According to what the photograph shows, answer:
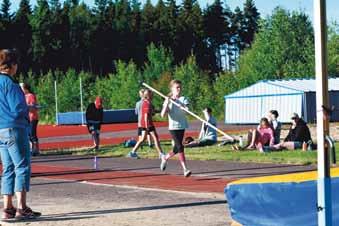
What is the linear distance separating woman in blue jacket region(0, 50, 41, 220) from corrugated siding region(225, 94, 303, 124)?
3717 centimetres

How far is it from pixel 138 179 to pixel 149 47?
73264mm

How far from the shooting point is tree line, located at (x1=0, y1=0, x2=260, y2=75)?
329 ft

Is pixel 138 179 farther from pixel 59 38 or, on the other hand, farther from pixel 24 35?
pixel 59 38

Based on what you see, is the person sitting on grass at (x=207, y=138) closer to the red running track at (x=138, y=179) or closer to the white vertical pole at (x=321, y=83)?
the red running track at (x=138, y=179)

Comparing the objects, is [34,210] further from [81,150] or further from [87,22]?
[87,22]

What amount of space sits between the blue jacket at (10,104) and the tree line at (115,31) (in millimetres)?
87575

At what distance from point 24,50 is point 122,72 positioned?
103ft

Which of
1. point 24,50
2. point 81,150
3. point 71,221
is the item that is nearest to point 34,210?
point 71,221

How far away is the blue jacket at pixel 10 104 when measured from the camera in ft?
32.1

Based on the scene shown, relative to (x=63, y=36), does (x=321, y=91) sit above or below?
below

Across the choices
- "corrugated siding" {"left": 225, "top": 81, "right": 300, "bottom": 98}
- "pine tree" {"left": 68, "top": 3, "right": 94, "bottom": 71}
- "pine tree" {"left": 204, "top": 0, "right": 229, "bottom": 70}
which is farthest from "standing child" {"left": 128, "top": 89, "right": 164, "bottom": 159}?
"pine tree" {"left": 204, "top": 0, "right": 229, "bottom": 70}

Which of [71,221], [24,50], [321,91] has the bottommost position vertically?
[71,221]

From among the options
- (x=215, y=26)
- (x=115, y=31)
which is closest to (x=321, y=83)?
(x=115, y=31)

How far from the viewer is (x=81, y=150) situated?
82.8 feet
